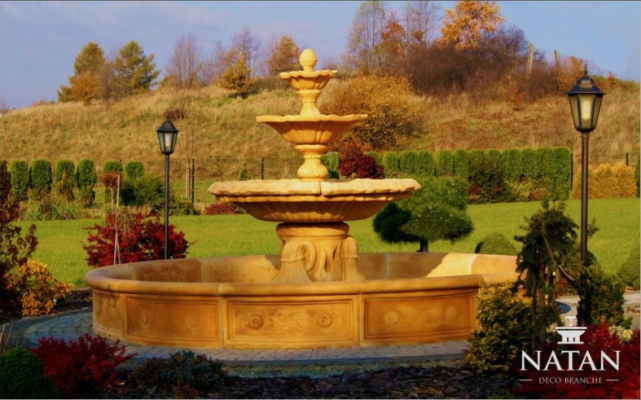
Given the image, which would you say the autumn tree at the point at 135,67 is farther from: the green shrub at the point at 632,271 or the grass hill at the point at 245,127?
the green shrub at the point at 632,271

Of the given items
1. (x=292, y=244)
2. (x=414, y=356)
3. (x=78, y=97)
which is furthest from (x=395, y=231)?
(x=78, y=97)

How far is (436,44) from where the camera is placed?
58.6 meters

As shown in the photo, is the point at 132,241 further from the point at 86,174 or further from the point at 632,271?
the point at 86,174

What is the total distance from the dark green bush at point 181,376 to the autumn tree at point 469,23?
5153cm

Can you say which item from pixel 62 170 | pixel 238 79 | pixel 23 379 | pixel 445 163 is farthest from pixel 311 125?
pixel 238 79

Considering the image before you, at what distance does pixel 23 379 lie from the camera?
695 centimetres

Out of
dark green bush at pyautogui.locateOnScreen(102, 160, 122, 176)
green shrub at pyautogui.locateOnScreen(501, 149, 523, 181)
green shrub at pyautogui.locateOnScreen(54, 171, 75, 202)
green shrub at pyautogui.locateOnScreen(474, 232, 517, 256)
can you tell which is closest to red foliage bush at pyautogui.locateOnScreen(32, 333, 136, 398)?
green shrub at pyautogui.locateOnScreen(474, 232, 517, 256)

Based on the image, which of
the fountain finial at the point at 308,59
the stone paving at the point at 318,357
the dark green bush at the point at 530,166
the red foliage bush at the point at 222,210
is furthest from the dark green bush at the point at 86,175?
the stone paving at the point at 318,357

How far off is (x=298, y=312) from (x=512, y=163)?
28.3 m

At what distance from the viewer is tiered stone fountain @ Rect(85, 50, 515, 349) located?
29.3ft

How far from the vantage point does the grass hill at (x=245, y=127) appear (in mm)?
45375

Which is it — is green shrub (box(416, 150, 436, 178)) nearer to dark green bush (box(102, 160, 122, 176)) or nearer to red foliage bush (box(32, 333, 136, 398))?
dark green bush (box(102, 160, 122, 176))

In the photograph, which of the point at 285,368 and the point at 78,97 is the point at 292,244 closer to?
the point at 285,368

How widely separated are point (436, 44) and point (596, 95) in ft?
163
